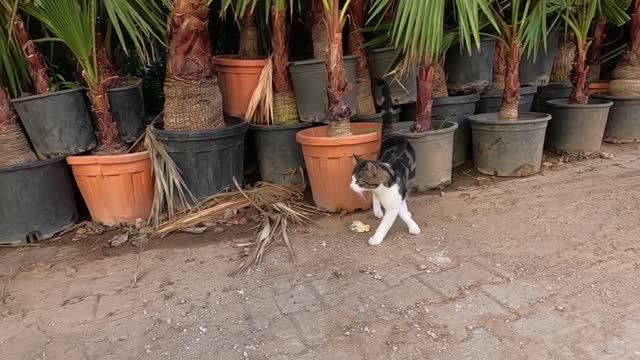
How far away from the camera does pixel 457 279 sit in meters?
2.13

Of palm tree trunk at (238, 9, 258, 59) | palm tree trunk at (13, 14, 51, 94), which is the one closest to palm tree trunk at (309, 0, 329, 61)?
palm tree trunk at (238, 9, 258, 59)

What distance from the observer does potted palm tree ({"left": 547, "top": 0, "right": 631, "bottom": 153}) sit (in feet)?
11.6

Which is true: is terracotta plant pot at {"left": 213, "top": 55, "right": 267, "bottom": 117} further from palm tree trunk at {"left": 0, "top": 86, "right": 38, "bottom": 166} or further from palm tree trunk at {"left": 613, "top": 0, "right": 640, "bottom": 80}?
palm tree trunk at {"left": 613, "top": 0, "right": 640, "bottom": 80}

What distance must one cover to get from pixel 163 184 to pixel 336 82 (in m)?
1.19

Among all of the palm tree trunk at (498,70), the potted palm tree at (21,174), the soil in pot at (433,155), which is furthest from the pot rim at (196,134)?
the palm tree trunk at (498,70)

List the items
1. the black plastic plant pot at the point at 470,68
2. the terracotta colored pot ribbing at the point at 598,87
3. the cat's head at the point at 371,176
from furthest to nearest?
the terracotta colored pot ribbing at the point at 598,87, the black plastic plant pot at the point at 470,68, the cat's head at the point at 371,176

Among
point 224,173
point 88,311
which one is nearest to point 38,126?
point 224,173

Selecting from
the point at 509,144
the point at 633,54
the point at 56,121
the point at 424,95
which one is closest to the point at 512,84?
the point at 509,144

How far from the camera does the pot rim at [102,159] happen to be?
2811mm

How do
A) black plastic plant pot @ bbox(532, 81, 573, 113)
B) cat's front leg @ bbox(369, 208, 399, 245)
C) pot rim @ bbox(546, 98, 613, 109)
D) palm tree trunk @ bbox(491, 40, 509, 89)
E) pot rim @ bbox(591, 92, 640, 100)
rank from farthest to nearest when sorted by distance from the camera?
black plastic plant pot @ bbox(532, 81, 573, 113)
palm tree trunk @ bbox(491, 40, 509, 89)
pot rim @ bbox(591, 92, 640, 100)
pot rim @ bbox(546, 98, 613, 109)
cat's front leg @ bbox(369, 208, 399, 245)

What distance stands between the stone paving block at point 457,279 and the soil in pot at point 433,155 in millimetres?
1077

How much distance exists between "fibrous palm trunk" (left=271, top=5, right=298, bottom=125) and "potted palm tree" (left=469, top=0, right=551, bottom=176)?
1310mm

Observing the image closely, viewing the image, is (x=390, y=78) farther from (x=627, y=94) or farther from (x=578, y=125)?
(x=627, y=94)

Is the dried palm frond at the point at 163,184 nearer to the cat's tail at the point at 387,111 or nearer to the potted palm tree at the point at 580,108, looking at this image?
the cat's tail at the point at 387,111
